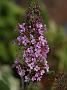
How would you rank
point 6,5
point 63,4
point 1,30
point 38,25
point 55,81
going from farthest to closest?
1. point 63,4
2. point 6,5
3. point 1,30
4. point 55,81
5. point 38,25

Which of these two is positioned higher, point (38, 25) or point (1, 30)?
point (1, 30)

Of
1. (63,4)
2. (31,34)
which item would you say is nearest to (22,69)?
(31,34)

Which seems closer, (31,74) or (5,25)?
(31,74)

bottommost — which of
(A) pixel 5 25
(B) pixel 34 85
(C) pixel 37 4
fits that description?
(B) pixel 34 85

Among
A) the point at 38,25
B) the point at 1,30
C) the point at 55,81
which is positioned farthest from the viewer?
the point at 1,30

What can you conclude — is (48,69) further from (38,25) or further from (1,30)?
(1,30)

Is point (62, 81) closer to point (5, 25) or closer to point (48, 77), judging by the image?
point (48, 77)
